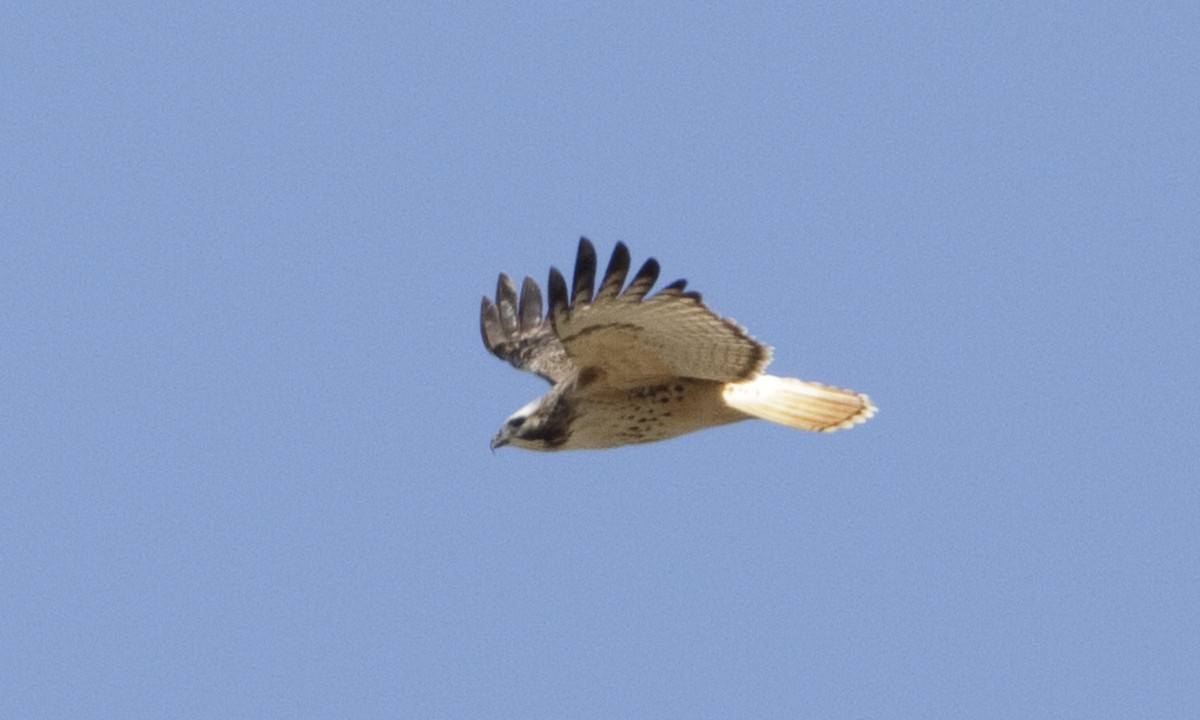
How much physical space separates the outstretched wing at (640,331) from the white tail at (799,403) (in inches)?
7.7

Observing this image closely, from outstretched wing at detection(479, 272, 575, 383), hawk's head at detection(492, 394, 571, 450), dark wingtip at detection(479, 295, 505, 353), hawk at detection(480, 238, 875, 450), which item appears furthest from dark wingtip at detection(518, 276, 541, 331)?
hawk's head at detection(492, 394, 571, 450)

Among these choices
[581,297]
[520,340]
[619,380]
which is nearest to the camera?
[581,297]

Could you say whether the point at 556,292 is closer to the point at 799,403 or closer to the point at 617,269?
the point at 617,269

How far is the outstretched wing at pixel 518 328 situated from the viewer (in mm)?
10516

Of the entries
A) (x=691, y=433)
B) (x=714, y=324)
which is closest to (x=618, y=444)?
(x=691, y=433)

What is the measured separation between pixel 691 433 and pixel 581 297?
140 cm

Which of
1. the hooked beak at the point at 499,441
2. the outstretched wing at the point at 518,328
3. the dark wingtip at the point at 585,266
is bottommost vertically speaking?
the hooked beak at the point at 499,441

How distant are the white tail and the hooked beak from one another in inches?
44.1

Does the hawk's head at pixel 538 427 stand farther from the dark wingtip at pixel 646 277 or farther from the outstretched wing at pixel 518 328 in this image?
the dark wingtip at pixel 646 277

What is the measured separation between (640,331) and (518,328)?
2.08 m

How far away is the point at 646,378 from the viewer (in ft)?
30.2

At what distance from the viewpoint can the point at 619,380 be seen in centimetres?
922

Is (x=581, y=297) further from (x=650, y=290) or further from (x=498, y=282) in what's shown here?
(x=498, y=282)

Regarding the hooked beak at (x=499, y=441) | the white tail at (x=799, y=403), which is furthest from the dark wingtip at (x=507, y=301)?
the white tail at (x=799, y=403)
